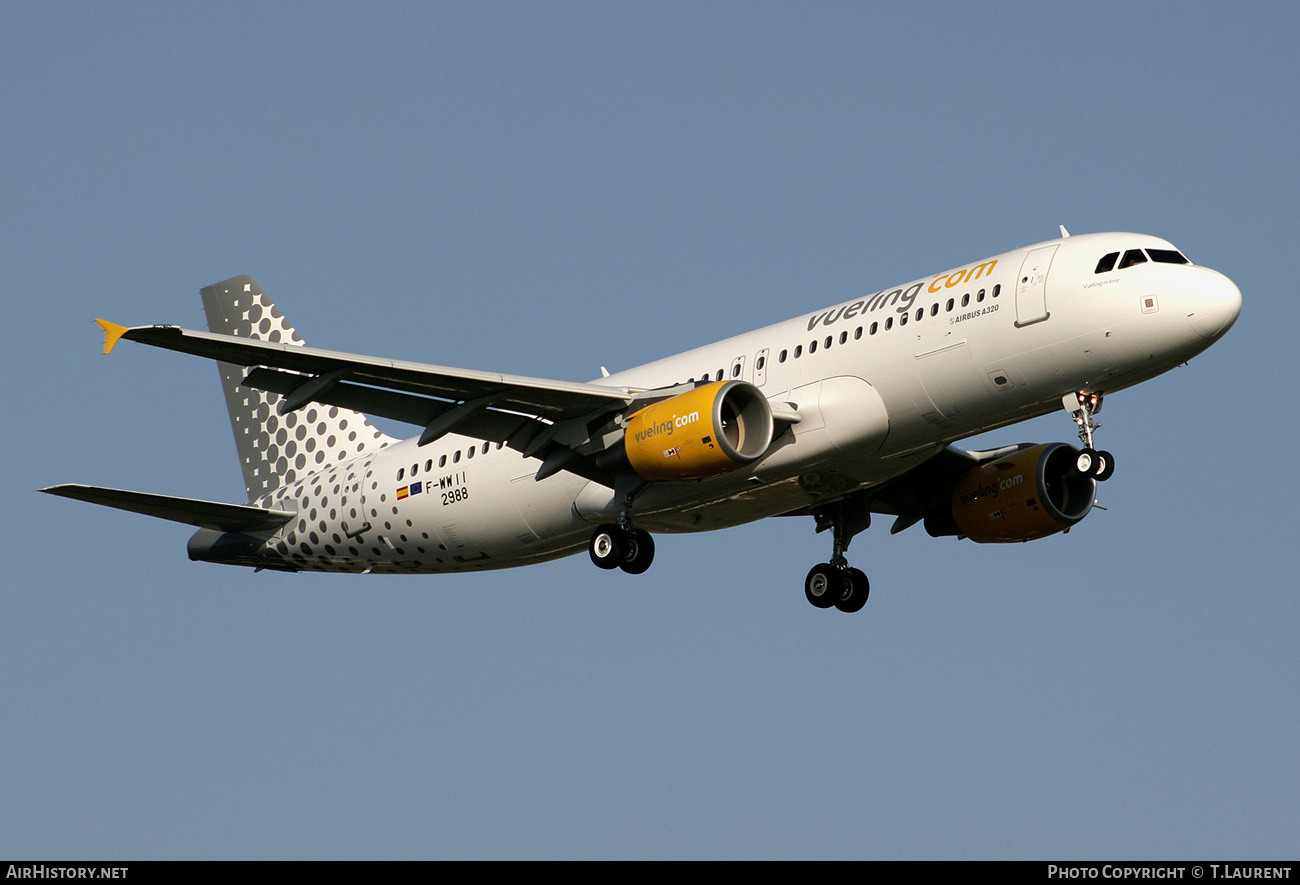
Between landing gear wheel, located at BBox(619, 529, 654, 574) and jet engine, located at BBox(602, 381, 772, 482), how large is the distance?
2.09 meters

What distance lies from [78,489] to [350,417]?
933cm

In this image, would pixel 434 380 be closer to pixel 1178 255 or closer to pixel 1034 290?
pixel 1034 290

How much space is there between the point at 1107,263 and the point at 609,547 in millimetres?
10961

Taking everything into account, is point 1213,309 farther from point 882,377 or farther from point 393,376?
point 393,376

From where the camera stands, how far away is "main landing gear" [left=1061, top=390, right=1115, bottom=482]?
28.9 m

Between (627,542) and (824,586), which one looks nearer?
(627,542)

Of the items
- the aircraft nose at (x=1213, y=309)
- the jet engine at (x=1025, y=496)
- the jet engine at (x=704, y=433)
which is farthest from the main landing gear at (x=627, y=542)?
the aircraft nose at (x=1213, y=309)

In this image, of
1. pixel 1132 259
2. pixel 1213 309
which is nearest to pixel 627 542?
pixel 1132 259

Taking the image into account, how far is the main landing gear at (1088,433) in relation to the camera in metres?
28.9

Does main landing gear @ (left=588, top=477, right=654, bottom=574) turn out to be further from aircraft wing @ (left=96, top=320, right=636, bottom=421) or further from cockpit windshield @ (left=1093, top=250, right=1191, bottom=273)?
cockpit windshield @ (left=1093, top=250, right=1191, bottom=273)

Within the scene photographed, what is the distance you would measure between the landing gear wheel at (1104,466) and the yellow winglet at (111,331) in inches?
648

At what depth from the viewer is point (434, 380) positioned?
30156 millimetres

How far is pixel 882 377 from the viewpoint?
29516 mm

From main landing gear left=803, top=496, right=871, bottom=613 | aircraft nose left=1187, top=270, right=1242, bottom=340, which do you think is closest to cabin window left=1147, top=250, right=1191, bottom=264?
aircraft nose left=1187, top=270, right=1242, bottom=340
